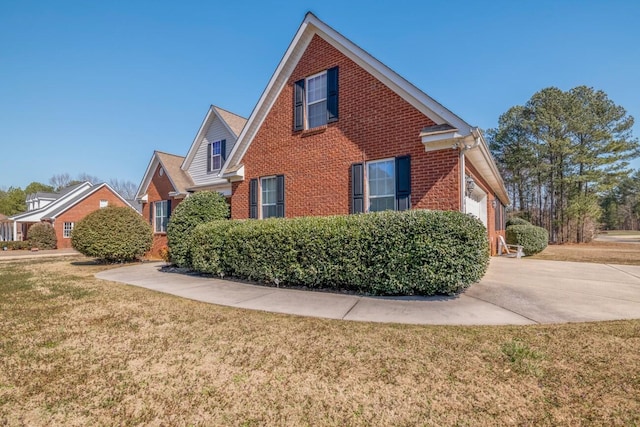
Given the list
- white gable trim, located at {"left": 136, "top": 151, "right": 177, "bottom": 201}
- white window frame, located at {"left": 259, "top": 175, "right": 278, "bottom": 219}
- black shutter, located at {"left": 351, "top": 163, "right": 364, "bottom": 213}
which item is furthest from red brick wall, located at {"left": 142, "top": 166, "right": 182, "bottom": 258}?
black shutter, located at {"left": 351, "top": 163, "right": 364, "bottom": 213}

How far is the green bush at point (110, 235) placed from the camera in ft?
43.9

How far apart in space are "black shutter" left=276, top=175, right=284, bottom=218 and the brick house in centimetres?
4

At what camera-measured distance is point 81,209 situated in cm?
3034

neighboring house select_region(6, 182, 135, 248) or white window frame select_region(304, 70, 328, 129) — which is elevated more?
white window frame select_region(304, 70, 328, 129)

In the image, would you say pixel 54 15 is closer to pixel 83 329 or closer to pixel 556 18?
pixel 83 329

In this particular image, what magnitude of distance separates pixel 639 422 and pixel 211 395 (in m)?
Answer: 3.45

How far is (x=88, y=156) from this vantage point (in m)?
23.3

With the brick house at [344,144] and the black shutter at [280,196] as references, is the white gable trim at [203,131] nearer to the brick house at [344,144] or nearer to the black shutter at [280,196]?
the brick house at [344,144]

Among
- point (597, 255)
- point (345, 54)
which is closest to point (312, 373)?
point (345, 54)

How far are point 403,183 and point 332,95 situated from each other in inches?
150

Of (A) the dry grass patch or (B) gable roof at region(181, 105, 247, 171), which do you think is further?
(B) gable roof at region(181, 105, 247, 171)

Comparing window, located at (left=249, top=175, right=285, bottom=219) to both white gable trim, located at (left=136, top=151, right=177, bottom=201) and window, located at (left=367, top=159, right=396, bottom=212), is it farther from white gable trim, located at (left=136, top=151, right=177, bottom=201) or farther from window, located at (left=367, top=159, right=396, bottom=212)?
white gable trim, located at (left=136, top=151, right=177, bottom=201)

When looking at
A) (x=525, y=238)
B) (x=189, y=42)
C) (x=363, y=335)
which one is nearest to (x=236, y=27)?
(x=189, y=42)

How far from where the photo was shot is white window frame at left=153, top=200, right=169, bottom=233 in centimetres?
1838
